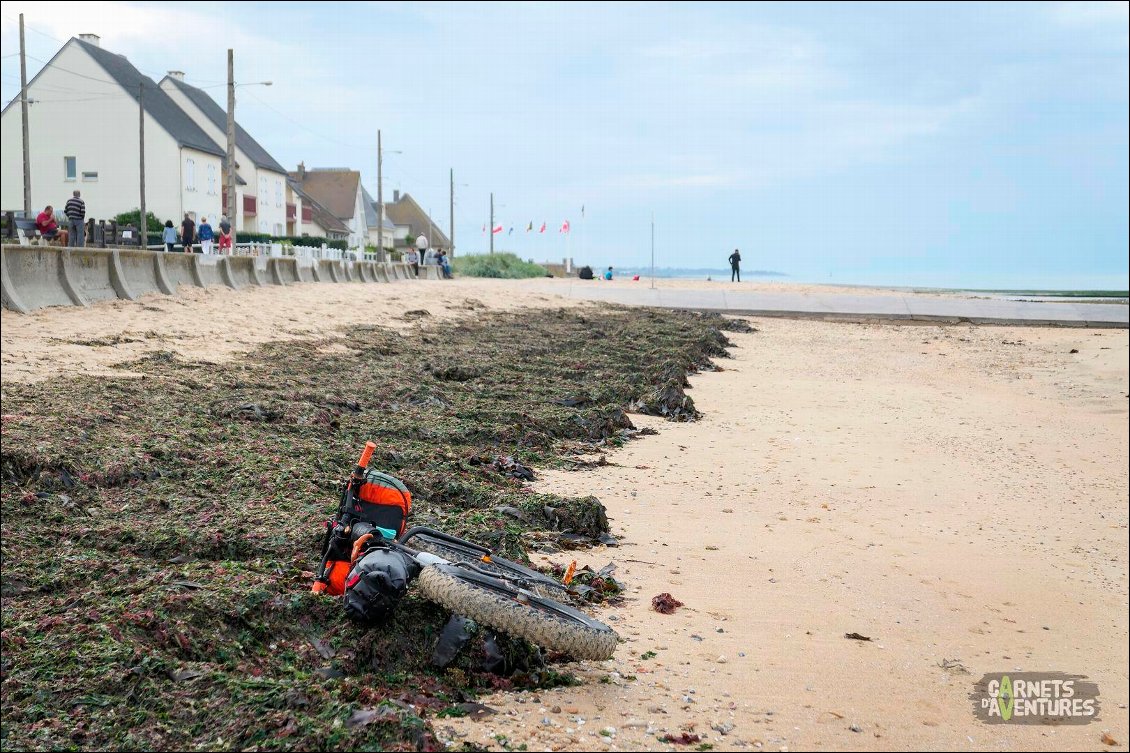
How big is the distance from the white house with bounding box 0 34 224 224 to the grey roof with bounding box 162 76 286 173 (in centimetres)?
1041

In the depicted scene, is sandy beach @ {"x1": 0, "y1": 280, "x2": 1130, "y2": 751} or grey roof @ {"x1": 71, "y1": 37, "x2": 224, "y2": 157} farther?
grey roof @ {"x1": 71, "y1": 37, "x2": 224, "y2": 157}

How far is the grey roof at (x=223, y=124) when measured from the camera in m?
61.9

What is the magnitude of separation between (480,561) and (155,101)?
5533 centimetres

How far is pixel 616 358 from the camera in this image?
1645cm

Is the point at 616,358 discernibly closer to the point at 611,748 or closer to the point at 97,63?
the point at 611,748

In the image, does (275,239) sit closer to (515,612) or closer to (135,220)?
(135,220)

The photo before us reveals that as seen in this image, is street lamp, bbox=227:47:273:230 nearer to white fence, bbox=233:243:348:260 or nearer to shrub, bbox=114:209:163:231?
white fence, bbox=233:243:348:260

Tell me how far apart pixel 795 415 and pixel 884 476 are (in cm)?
329

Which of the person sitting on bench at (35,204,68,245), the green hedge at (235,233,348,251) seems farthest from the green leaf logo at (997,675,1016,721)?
the green hedge at (235,233,348,251)

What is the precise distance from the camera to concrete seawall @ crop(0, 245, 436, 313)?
1346 centimetres

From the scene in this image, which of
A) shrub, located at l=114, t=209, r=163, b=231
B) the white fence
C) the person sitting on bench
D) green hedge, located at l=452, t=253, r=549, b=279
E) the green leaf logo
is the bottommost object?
the green leaf logo

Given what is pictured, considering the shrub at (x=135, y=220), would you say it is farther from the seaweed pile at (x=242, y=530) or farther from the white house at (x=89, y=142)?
the seaweed pile at (x=242, y=530)

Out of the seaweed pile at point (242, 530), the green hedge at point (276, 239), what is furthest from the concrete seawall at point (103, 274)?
the green hedge at point (276, 239)

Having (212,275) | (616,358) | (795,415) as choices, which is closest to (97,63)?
(212,275)
